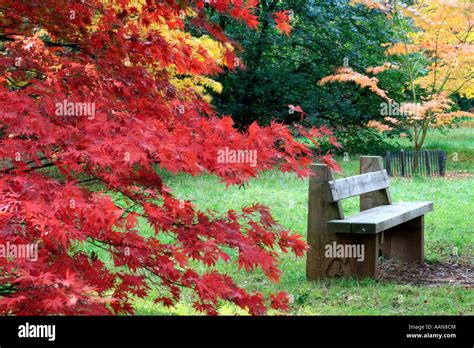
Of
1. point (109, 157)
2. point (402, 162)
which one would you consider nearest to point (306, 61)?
point (402, 162)

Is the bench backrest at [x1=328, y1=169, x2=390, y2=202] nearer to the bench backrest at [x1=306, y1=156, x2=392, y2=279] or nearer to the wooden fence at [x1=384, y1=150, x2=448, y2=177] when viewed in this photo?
the bench backrest at [x1=306, y1=156, x2=392, y2=279]

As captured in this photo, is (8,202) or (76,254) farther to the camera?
(76,254)

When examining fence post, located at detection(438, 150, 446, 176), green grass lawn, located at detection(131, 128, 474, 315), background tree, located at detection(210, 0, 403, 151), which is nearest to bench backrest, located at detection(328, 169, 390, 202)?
green grass lawn, located at detection(131, 128, 474, 315)

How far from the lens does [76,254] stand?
348 cm

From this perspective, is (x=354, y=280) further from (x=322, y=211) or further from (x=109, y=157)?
(x=109, y=157)

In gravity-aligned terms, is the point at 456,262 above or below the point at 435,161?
below

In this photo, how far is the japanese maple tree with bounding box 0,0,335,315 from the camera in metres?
2.62

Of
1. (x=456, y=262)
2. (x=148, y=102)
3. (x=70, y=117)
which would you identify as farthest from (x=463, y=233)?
(x=70, y=117)

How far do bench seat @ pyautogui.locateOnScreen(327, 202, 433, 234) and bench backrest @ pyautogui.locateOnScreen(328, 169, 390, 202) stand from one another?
0.59ft

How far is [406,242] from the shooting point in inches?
263

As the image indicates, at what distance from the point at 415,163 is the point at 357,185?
8.79 m

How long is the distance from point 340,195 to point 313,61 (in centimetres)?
1154

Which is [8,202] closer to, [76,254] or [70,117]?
[70,117]

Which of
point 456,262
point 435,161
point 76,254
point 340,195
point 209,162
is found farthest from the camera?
point 435,161
